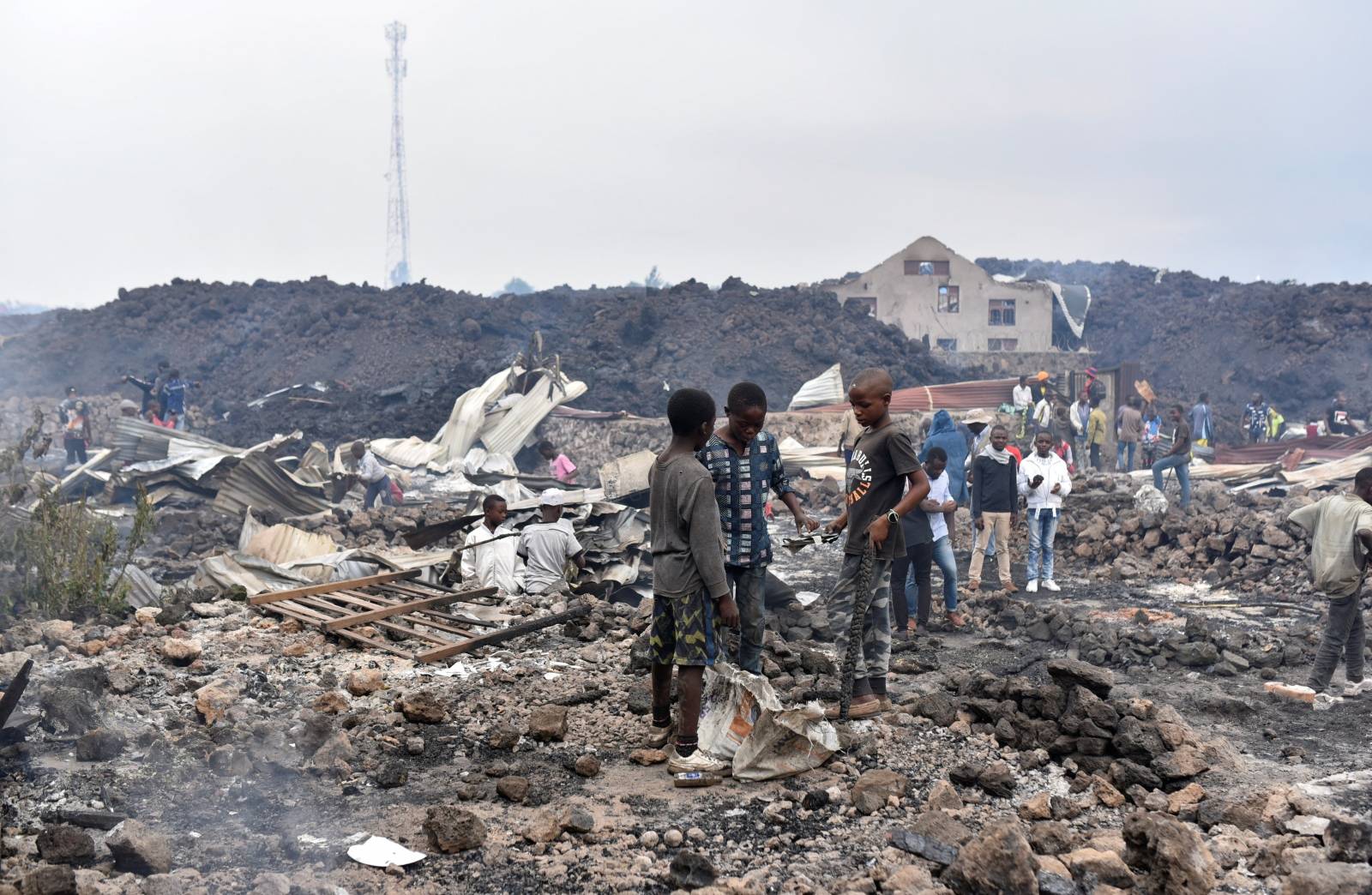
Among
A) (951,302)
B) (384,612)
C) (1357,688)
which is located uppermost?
(951,302)

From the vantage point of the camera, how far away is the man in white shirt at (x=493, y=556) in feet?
27.1

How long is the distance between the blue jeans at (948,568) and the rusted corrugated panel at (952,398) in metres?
13.4

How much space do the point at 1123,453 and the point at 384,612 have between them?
15233mm

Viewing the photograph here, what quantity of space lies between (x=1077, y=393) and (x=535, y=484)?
14.2 m

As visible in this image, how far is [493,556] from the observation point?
8391 mm

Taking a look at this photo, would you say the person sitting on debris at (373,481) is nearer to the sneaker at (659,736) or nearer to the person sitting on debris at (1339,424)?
the sneaker at (659,736)

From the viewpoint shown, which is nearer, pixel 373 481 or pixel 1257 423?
pixel 373 481

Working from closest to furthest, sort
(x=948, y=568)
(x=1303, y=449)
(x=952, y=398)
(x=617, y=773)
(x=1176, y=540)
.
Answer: (x=617, y=773)
(x=948, y=568)
(x=1176, y=540)
(x=1303, y=449)
(x=952, y=398)

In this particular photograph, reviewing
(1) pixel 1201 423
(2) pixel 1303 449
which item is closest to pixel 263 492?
(1) pixel 1201 423

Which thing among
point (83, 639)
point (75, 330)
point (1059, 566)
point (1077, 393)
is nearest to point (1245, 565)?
point (1059, 566)

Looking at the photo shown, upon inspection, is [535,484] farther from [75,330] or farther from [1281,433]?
[75,330]

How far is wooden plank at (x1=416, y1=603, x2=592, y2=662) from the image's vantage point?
6.40 meters

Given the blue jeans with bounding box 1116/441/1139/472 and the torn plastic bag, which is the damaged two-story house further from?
the torn plastic bag

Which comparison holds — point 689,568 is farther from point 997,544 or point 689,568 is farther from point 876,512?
point 997,544
